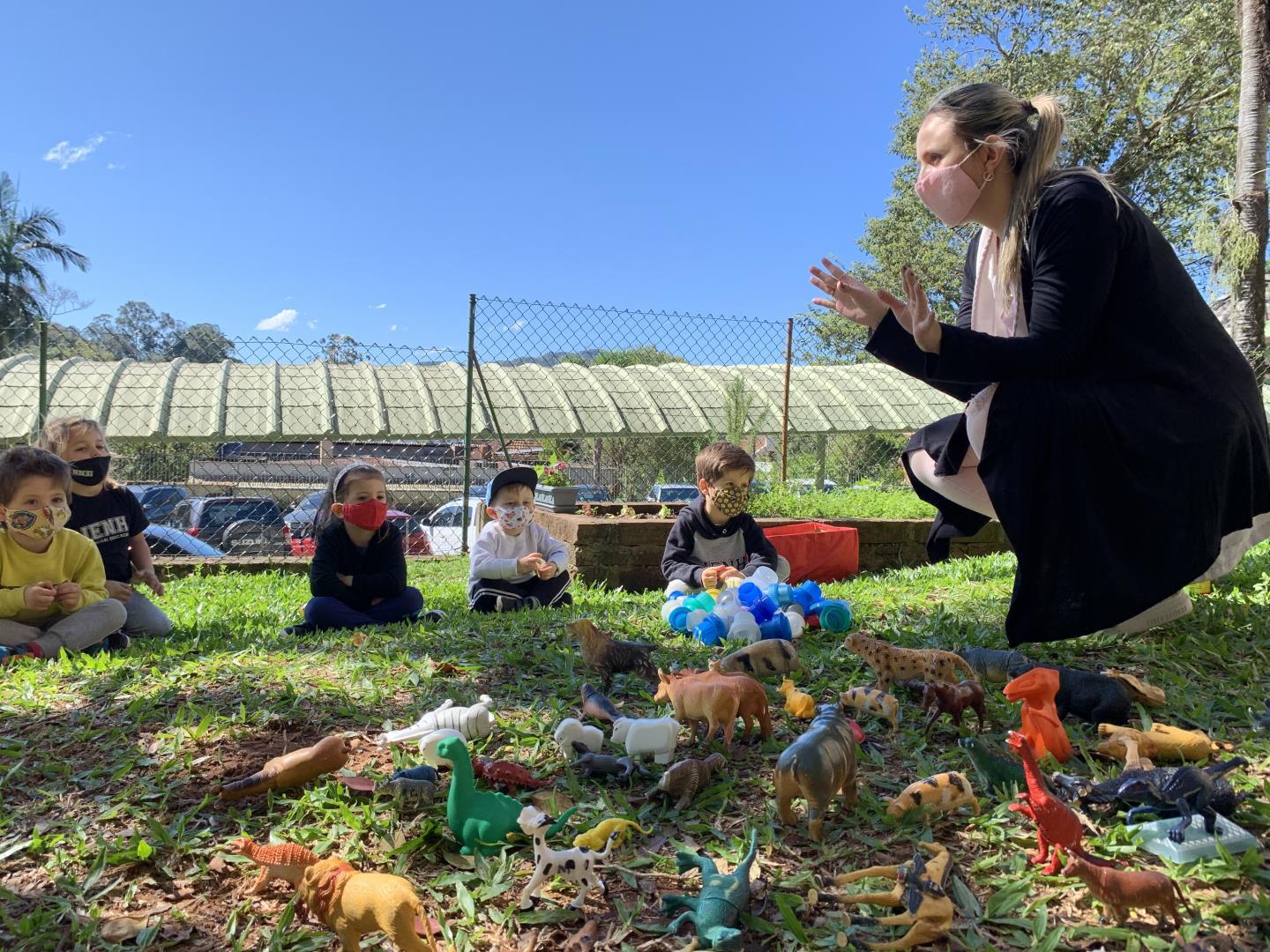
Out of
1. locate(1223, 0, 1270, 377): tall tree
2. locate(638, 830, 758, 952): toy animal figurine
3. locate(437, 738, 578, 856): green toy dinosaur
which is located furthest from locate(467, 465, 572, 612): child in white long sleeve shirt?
locate(1223, 0, 1270, 377): tall tree

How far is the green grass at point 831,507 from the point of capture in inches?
318

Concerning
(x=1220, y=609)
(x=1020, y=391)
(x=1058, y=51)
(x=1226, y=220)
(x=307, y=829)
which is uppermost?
(x=1058, y=51)

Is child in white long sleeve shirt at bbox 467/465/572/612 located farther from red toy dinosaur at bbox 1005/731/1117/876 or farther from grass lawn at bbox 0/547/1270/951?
red toy dinosaur at bbox 1005/731/1117/876

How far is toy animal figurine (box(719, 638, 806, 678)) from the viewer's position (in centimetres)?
282

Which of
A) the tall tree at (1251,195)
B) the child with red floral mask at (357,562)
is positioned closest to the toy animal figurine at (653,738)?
the child with red floral mask at (357,562)

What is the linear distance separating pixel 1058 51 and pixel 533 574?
751 inches

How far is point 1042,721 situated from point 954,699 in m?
0.23

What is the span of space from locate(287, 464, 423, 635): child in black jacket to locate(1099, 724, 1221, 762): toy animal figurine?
339 cm

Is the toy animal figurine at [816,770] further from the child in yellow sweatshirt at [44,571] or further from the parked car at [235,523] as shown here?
the parked car at [235,523]

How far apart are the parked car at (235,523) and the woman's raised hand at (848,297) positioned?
7.20 metres

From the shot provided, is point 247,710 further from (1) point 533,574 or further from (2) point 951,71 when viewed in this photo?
(2) point 951,71

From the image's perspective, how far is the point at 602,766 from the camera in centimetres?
210

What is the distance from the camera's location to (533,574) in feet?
17.1

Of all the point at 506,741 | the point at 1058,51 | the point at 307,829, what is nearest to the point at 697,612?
the point at 506,741
